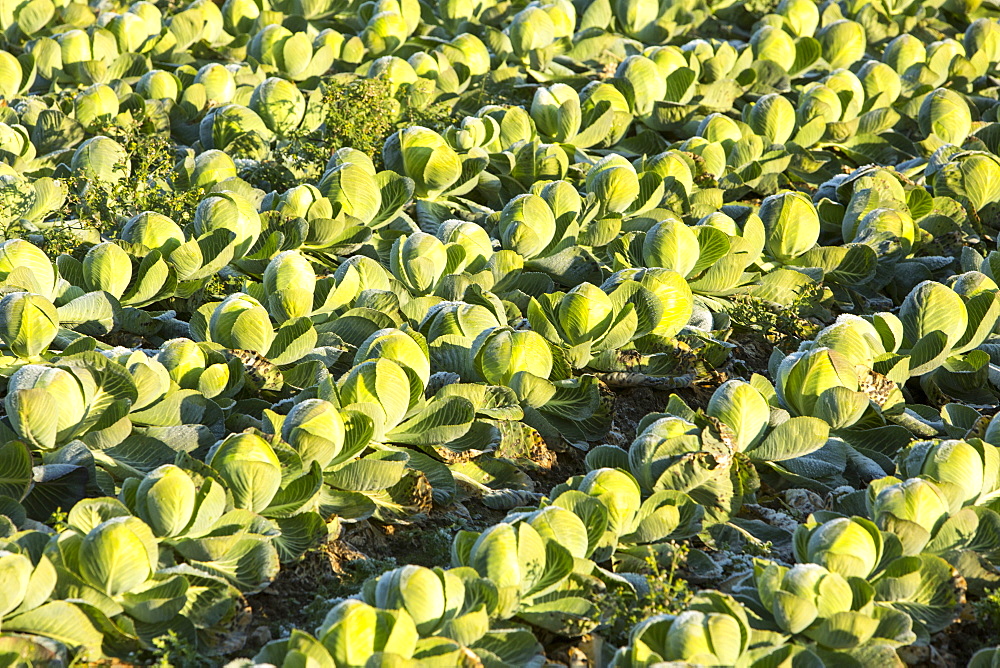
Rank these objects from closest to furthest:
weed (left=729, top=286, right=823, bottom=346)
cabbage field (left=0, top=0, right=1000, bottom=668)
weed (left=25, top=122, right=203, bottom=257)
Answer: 1. cabbage field (left=0, top=0, right=1000, bottom=668)
2. weed (left=729, top=286, right=823, bottom=346)
3. weed (left=25, top=122, right=203, bottom=257)

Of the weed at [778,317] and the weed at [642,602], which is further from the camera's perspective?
the weed at [778,317]

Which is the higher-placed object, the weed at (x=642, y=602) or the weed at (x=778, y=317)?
the weed at (x=642, y=602)

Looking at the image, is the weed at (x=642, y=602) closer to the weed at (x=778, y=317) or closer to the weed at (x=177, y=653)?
the weed at (x=177, y=653)

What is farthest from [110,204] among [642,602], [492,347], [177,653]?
[642,602]

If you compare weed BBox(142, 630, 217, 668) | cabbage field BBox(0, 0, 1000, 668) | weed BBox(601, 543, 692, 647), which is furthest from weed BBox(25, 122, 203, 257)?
weed BBox(601, 543, 692, 647)

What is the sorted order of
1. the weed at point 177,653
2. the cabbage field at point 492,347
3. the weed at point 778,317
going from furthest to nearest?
the weed at point 778,317 → the cabbage field at point 492,347 → the weed at point 177,653

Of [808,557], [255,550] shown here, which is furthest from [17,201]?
[808,557]

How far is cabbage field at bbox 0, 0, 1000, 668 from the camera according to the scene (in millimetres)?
2447

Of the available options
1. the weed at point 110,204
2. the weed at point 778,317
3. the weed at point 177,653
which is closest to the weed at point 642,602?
the weed at point 177,653

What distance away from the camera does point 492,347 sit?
331 cm

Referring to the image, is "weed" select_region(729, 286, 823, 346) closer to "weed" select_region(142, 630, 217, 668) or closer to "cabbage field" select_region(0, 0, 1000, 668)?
"cabbage field" select_region(0, 0, 1000, 668)

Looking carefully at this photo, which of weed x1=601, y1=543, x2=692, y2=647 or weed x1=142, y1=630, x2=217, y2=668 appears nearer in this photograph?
weed x1=142, y1=630, x2=217, y2=668

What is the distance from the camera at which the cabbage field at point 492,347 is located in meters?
2.45

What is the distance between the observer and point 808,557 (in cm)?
261
